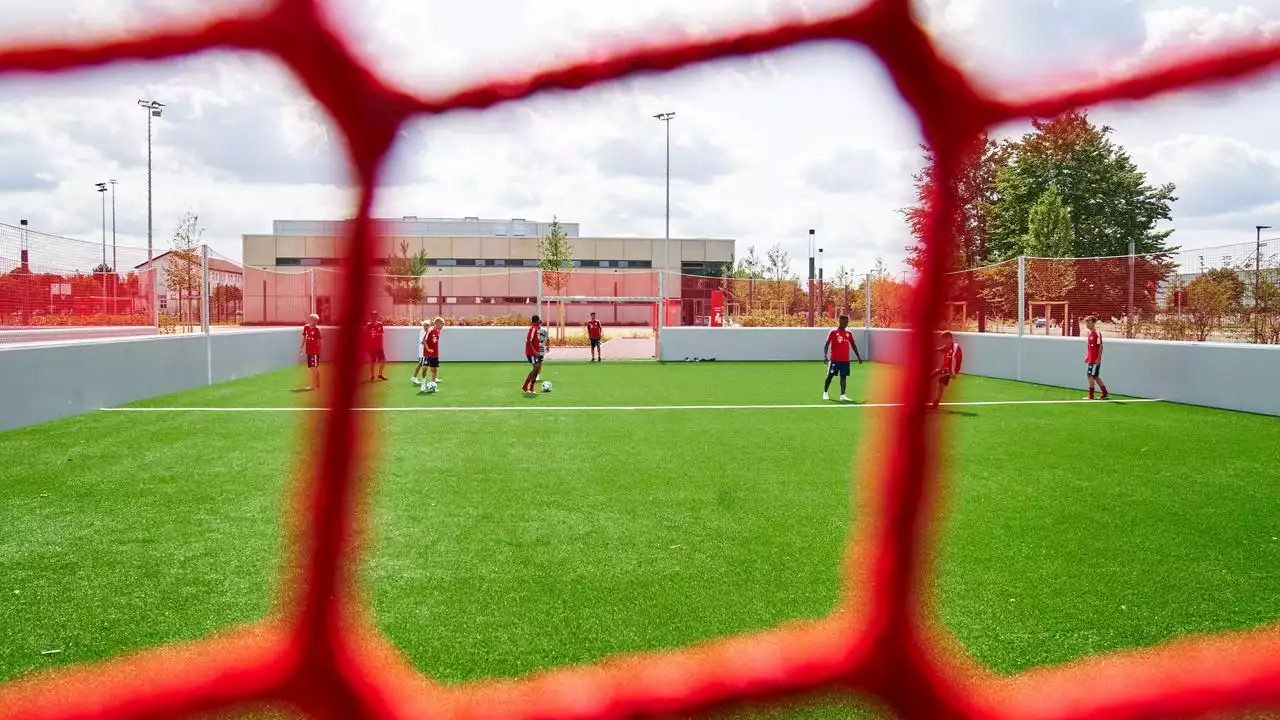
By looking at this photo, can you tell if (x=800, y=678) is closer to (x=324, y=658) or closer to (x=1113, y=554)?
(x=324, y=658)

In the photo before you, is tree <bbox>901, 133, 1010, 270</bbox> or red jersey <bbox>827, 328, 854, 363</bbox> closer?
tree <bbox>901, 133, 1010, 270</bbox>

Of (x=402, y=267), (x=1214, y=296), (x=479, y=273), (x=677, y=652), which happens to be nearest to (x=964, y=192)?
(x=402, y=267)

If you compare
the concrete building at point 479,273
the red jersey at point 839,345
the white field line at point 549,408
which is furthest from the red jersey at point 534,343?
the red jersey at point 839,345

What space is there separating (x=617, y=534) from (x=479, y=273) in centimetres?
1292

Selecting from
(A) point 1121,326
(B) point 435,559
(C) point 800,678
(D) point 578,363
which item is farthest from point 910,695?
(D) point 578,363

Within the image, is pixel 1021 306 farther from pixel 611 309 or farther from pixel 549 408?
pixel 611 309

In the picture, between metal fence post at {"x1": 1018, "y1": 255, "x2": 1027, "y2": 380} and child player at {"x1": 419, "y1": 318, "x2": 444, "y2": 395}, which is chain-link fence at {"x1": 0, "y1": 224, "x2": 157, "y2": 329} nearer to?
Result: child player at {"x1": 419, "y1": 318, "x2": 444, "y2": 395}

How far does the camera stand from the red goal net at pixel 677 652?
2.92 feet

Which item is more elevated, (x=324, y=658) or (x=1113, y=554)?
(x=324, y=658)

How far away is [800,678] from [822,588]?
996 mm

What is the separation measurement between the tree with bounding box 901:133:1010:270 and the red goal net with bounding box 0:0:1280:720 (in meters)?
0.02

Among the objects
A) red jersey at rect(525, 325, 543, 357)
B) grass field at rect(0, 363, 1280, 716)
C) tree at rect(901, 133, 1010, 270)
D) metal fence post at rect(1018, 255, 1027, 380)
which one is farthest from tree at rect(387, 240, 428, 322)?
metal fence post at rect(1018, 255, 1027, 380)

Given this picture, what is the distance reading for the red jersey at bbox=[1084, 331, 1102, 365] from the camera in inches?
408

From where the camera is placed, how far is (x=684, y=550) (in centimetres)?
375
